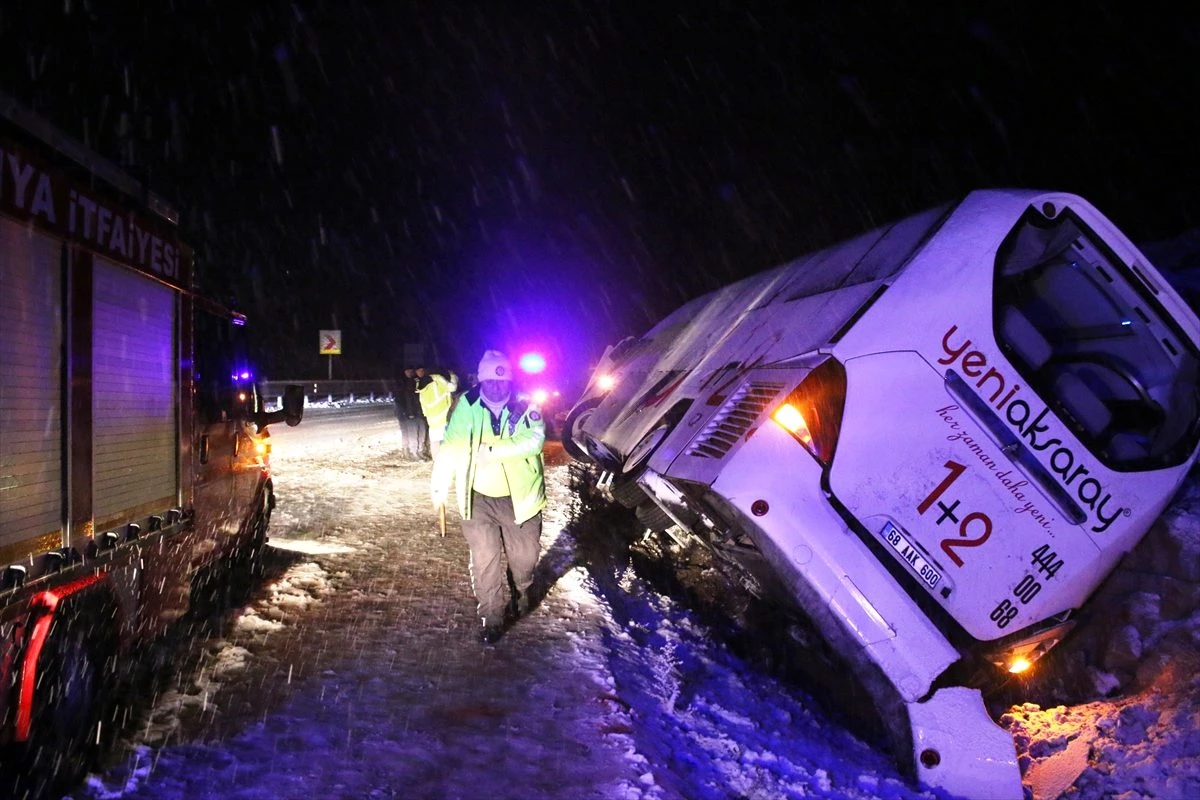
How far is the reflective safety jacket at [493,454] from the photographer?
5121 mm

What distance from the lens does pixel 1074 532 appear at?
3754 millimetres

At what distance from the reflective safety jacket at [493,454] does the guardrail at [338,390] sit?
812 inches

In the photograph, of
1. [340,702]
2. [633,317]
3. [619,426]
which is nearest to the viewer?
[340,702]

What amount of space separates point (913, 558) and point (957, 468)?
1.50ft

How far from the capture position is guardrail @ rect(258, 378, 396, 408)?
30.3m

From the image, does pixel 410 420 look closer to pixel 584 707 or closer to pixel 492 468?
pixel 492 468

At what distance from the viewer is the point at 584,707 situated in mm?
4102

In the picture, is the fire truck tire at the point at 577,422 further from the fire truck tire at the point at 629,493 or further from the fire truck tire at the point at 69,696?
the fire truck tire at the point at 69,696

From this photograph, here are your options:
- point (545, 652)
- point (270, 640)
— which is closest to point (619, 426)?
point (545, 652)

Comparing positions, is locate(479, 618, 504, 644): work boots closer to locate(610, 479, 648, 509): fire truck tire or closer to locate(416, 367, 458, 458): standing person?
locate(610, 479, 648, 509): fire truck tire

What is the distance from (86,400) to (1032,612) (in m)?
4.21

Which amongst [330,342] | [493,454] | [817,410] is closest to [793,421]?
[817,410]

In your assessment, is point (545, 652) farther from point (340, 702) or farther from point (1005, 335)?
point (1005, 335)

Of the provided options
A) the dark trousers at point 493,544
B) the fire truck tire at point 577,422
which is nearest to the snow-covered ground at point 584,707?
the dark trousers at point 493,544
